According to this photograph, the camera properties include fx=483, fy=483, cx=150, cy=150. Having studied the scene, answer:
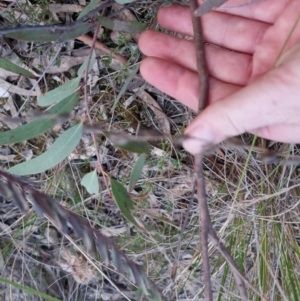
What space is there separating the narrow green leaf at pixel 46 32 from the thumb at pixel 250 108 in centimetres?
33

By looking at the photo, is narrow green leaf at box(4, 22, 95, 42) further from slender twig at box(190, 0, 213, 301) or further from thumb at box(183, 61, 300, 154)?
thumb at box(183, 61, 300, 154)

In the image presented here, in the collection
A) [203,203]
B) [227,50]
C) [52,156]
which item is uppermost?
[227,50]

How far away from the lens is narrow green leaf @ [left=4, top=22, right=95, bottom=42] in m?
0.95

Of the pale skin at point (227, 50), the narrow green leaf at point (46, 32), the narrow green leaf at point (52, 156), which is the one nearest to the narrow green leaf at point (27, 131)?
the narrow green leaf at point (52, 156)

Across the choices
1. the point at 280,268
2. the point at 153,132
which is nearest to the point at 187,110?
the point at 153,132

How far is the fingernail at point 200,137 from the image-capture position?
85 cm

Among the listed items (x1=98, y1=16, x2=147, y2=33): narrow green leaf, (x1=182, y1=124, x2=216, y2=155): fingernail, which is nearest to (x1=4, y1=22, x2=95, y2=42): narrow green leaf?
(x1=98, y1=16, x2=147, y2=33): narrow green leaf

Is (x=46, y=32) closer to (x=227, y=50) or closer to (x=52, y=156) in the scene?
(x=52, y=156)

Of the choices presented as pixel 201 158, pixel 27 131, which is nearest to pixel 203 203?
pixel 201 158

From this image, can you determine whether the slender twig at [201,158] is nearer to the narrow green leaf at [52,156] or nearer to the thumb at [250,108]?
the thumb at [250,108]

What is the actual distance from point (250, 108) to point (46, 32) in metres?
0.44

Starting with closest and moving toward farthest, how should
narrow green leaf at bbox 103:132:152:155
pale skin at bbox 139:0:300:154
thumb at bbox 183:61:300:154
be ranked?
1. thumb at bbox 183:61:300:154
2. narrow green leaf at bbox 103:132:152:155
3. pale skin at bbox 139:0:300:154

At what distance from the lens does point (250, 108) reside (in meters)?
0.82

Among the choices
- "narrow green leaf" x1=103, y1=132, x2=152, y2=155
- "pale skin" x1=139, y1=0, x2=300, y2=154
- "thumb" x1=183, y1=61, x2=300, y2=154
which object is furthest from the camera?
"pale skin" x1=139, y1=0, x2=300, y2=154
